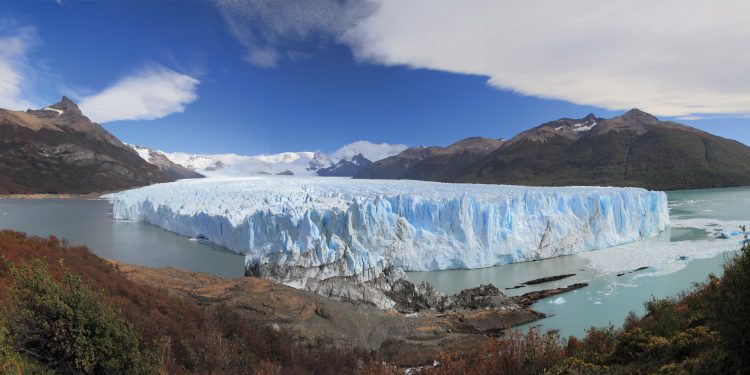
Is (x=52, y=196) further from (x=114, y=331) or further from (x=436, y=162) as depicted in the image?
(x=436, y=162)

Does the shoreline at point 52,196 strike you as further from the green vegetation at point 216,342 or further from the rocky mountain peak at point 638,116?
the rocky mountain peak at point 638,116

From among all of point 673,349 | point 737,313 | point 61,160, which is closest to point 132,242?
point 673,349

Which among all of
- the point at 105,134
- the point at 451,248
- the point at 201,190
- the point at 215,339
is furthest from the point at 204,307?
the point at 105,134

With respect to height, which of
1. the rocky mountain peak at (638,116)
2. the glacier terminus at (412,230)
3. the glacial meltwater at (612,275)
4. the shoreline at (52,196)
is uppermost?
the rocky mountain peak at (638,116)

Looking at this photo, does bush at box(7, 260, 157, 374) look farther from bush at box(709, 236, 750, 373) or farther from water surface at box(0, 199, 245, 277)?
water surface at box(0, 199, 245, 277)

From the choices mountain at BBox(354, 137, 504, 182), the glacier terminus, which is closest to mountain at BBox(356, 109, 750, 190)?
mountain at BBox(354, 137, 504, 182)

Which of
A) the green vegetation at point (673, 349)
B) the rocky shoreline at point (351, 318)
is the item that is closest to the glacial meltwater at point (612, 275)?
the rocky shoreline at point (351, 318)

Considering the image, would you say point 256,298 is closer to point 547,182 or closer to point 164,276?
point 164,276
